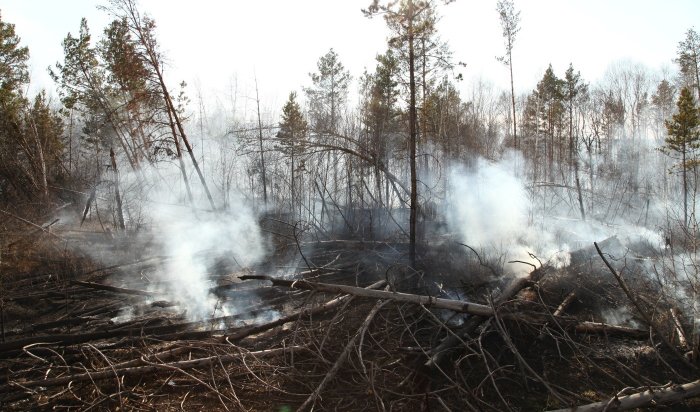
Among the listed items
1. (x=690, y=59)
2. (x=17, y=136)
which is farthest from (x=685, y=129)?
(x=17, y=136)

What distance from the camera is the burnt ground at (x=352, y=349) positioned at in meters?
4.93

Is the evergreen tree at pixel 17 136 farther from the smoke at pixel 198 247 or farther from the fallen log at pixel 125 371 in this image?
the fallen log at pixel 125 371

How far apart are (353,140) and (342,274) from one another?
11.3ft

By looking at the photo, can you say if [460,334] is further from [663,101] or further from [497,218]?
[663,101]

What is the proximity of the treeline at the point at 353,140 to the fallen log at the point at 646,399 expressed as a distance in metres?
5.53

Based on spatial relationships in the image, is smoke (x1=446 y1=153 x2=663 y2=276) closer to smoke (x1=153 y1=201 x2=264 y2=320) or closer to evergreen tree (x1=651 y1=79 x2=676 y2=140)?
smoke (x1=153 y1=201 x2=264 y2=320)

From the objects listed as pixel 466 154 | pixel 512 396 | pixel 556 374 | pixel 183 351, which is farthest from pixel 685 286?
pixel 466 154

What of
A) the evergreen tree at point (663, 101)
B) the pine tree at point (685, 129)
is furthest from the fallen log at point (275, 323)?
the evergreen tree at point (663, 101)

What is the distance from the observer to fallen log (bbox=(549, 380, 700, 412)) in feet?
13.6

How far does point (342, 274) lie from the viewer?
34.3ft

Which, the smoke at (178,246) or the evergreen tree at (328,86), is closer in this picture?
the smoke at (178,246)

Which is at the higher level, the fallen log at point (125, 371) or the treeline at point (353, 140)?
the treeline at point (353, 140)

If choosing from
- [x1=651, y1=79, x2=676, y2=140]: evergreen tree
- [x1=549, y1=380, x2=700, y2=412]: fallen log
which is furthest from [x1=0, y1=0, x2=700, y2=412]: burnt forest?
[x1=651, y1=79, x2=676, y2=140]: evergreen tree

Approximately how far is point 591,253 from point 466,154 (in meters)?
15.2
